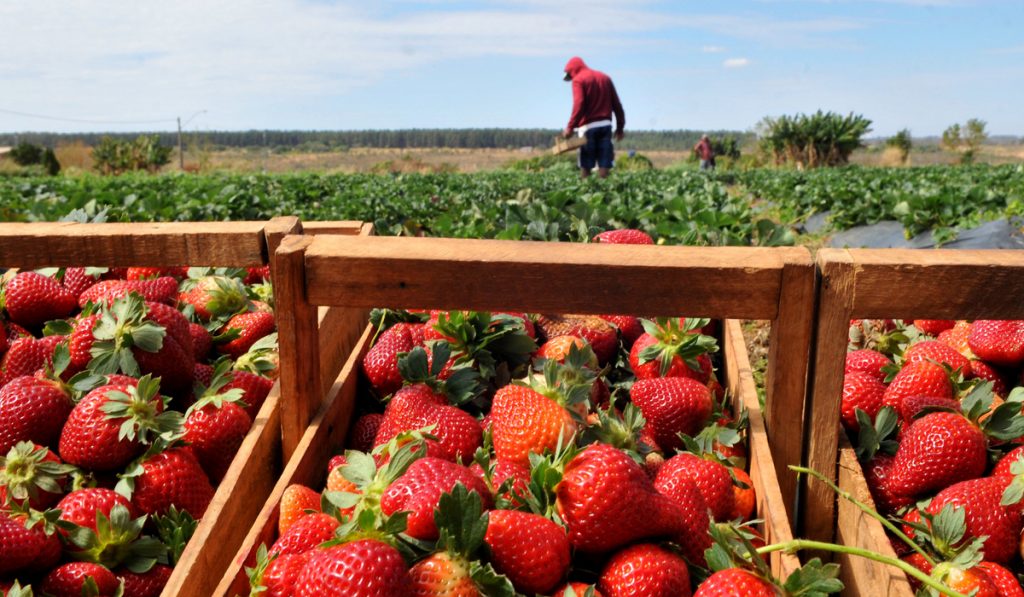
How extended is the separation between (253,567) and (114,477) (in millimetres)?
454

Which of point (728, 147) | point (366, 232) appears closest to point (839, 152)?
point (728, 147)

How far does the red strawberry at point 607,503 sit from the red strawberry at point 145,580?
2.49 feet

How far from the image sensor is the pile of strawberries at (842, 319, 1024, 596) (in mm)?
1535

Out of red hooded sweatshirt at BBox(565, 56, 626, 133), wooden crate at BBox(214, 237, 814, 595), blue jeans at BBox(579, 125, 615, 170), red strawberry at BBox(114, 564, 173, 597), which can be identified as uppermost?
red hooded sweatshirt at BBox(565, 56, 626, 133)

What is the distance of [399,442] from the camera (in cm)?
166

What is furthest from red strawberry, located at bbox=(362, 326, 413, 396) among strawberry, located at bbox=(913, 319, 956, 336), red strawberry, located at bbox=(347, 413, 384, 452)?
strawberry, located at bbox=(913, 319, 956, 336)

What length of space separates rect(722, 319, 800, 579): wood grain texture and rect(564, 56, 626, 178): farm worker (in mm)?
13687

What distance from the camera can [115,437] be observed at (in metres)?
1.69

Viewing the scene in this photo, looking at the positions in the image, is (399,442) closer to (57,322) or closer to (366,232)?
(57,322)

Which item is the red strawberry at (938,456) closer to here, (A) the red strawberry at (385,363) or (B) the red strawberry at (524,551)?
(B) the red strawberry at (524,551)

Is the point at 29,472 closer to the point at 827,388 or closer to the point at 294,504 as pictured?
the point at 294,504

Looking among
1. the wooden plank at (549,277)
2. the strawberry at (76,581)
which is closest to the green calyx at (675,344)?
the wooden plank at (549,277)

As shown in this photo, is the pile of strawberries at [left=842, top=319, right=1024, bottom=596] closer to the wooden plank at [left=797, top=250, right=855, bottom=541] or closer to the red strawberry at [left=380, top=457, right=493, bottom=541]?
the wooden plank at [left=797, top=250, right=855, bottom=541]

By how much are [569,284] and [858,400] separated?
0.79 metres
